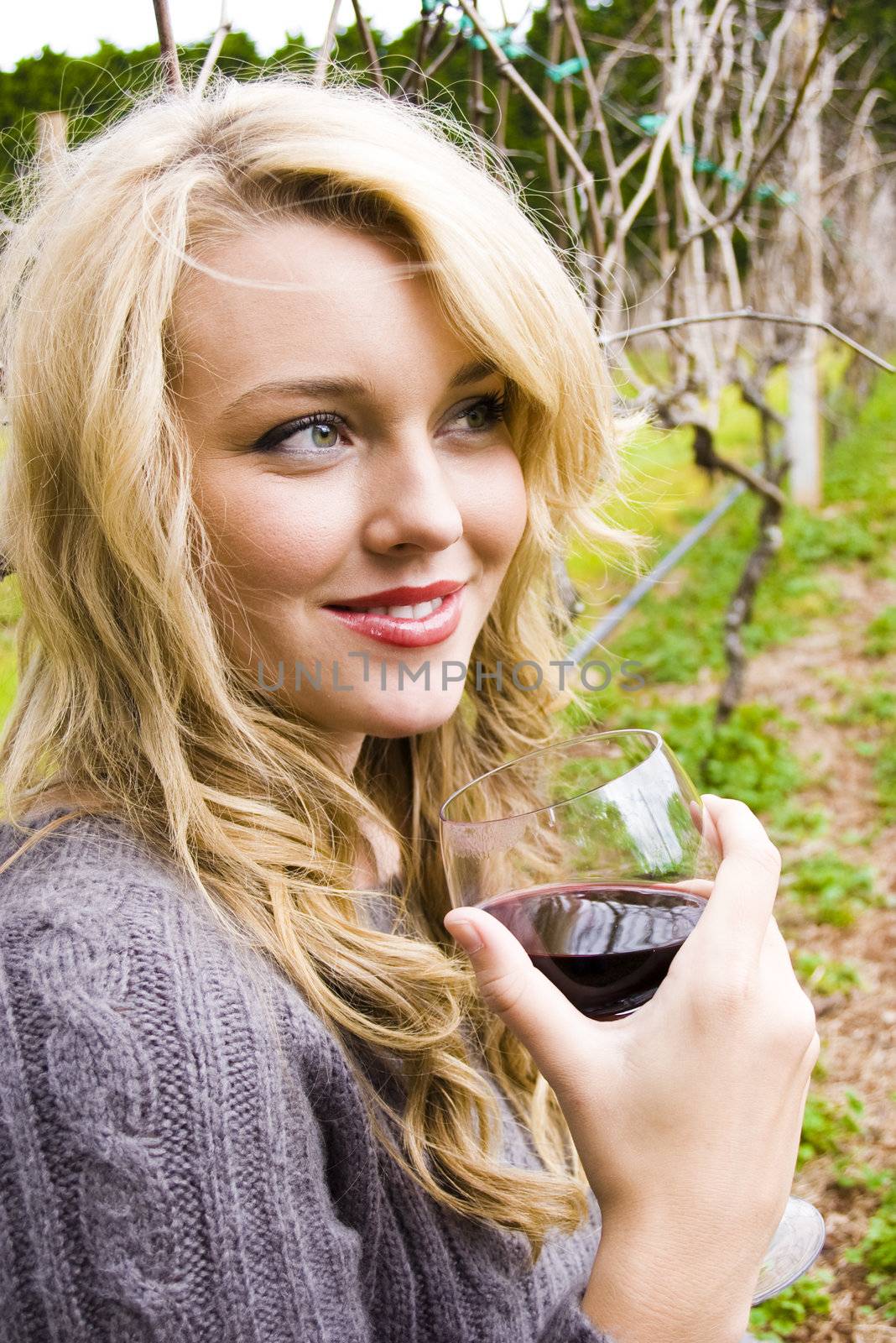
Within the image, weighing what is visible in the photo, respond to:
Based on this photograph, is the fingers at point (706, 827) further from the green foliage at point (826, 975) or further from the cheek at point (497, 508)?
the green foliage at point (826, 975)

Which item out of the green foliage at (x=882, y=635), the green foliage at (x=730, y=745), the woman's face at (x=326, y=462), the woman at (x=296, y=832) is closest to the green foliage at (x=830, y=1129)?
the woman at (x=296, y=832)

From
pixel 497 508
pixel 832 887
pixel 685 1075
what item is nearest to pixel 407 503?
pixel 497 508

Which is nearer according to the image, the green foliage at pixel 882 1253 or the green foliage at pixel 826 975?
the green foliage at pixel 882 1253

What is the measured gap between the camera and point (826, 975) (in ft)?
11.2

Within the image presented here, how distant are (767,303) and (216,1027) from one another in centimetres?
756

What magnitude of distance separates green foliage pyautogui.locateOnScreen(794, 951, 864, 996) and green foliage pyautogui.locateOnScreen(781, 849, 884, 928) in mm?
274

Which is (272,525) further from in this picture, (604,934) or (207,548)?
(604,934)

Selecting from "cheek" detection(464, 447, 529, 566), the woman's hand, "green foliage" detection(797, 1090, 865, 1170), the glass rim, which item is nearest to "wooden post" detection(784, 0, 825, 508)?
"green foliage" detection(797, 1090, 865, 1170)

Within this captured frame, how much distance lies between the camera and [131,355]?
1.28 meters

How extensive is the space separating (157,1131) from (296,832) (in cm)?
47

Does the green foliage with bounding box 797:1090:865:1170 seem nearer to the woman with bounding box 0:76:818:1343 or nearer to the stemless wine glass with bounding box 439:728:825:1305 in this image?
the woman with bounding box 0:76:818:1343

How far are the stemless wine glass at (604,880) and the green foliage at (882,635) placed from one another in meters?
5.11

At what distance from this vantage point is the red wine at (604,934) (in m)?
1.15

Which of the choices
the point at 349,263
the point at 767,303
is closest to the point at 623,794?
the point at 349,263
